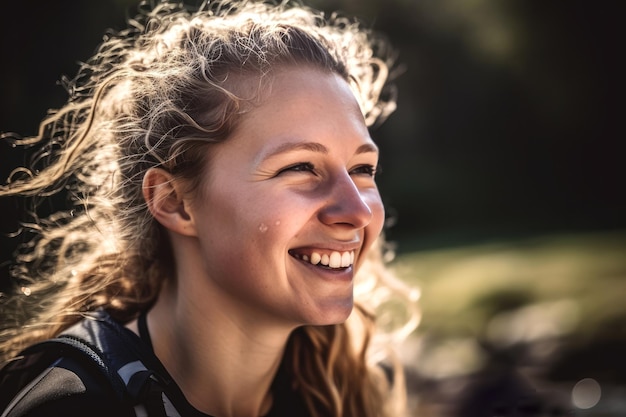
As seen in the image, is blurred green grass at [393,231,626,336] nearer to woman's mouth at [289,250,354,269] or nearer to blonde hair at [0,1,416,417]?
blonde hair at [0,1,416,417]

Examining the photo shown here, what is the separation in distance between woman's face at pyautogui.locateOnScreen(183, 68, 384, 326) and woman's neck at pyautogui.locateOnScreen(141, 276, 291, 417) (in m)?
0.07

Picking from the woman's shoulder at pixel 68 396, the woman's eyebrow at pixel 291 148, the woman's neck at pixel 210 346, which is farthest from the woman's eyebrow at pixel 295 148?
the woman's shoulder at pixel 68 396

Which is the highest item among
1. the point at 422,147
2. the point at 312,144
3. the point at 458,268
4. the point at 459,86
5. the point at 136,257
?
the point at 312,144

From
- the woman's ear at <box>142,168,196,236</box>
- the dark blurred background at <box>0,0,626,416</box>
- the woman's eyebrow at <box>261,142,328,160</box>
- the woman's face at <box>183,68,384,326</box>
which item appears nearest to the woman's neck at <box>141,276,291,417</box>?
the woman's face at <box>183,68,384,326</box>

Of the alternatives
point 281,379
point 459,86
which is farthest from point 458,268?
point 281,379

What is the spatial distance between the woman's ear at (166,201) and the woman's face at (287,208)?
0.14 ft

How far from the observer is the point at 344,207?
1740mm

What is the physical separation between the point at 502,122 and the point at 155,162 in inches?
214

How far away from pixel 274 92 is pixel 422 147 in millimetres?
5055

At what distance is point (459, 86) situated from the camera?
6.82 meters

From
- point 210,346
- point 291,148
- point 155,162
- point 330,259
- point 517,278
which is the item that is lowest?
point 517,278

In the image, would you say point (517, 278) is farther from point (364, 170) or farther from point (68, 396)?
point (68, 396)

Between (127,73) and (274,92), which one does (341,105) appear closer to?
(274,92)

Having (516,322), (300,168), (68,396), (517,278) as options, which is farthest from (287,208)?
(517,278)
